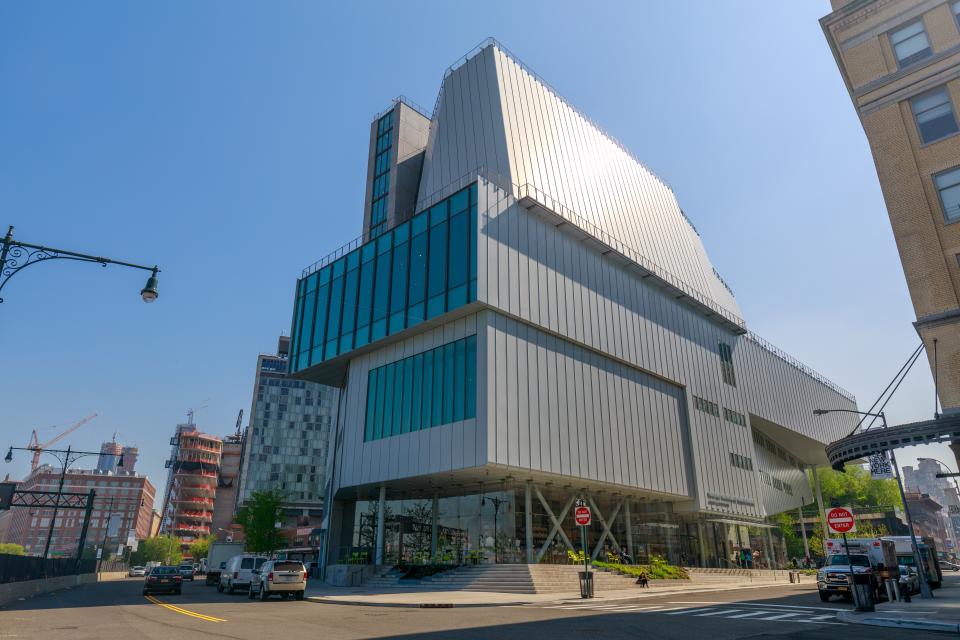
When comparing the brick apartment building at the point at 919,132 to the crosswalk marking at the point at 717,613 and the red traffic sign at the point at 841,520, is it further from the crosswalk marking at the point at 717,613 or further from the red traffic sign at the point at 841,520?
the crosswalk marking at the point at 717,613

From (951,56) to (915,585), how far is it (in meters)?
24.7

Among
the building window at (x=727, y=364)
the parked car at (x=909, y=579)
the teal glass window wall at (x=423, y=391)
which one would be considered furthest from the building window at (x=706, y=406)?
the teal glass window wall at (x=423, y=391)

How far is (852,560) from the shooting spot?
25.2 m

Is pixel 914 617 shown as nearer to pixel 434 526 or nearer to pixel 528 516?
pixel 528 516

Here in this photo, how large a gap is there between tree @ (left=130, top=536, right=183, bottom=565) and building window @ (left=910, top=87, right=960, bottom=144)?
6168 inches

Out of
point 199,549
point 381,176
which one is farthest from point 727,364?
point 199,549

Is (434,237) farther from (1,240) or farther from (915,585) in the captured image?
(915,585)

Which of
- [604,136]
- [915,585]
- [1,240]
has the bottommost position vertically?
[915,585]

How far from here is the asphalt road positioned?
13609 millimetres

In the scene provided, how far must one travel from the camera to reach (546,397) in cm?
3675

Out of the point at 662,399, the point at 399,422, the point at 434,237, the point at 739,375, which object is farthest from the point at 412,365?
the point at 739,375

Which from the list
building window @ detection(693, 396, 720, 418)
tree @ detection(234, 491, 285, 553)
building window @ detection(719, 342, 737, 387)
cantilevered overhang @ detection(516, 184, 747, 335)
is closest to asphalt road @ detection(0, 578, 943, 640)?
cantilevered overhang @ detection(516, 184, 747, 335)

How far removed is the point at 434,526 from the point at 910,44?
3711 centimetres

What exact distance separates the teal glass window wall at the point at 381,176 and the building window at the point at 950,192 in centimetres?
4417
